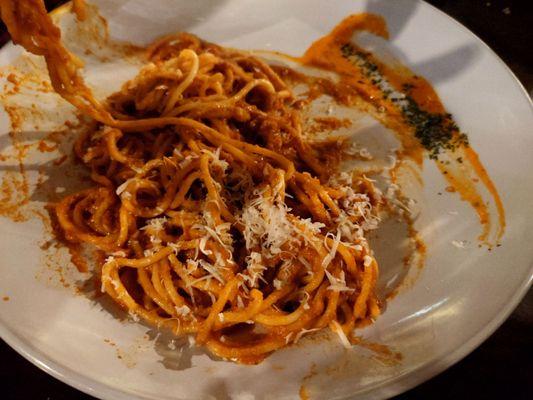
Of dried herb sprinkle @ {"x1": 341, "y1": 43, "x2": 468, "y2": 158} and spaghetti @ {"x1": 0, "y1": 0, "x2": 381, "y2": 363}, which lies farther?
dried herb sprinkle @ {"x1": 341, "y1": 43, "x2": 468, "y2": 158}

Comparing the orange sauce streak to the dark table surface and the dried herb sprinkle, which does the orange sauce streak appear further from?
the dark table surface

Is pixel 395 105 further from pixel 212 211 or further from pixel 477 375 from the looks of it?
pixel 477 375

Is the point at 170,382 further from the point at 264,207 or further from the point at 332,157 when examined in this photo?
the point at 332,157

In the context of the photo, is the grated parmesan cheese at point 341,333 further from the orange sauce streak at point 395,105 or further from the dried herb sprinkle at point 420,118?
the dried herb sprinkle at point 420,118

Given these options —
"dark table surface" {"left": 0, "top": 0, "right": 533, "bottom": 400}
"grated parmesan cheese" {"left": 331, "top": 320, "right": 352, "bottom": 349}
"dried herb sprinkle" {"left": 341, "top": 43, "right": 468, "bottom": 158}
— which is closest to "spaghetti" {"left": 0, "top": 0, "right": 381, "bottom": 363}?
"grated parmesan cheese" {"left": 331, "top": 320, "right": 352, "bottom": 349}

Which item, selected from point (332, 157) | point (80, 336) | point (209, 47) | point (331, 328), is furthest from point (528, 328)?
point (209, 47)
